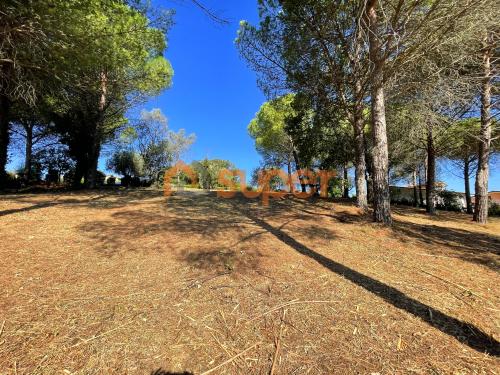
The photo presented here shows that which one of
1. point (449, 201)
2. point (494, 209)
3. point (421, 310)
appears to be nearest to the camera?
point (421, 310)

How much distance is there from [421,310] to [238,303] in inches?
71.6

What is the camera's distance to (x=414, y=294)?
2936 millimetres

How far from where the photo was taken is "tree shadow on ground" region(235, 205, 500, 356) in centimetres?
220

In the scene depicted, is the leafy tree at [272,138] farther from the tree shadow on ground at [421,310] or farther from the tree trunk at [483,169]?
the tree shadow on ground at [421,310]

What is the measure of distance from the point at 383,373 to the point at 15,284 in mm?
3577

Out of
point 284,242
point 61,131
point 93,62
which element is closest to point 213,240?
point 284,242

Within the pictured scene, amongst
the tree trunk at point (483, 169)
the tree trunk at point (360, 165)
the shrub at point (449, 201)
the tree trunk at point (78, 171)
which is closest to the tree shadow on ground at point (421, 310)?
the tree trunk at point (360, 165)

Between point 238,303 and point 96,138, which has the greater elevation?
point 96,138

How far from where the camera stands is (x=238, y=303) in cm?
270

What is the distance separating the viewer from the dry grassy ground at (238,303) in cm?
198

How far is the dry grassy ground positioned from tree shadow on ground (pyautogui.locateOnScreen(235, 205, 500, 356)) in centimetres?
1

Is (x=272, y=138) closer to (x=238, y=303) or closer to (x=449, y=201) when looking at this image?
(x=449, y=201)

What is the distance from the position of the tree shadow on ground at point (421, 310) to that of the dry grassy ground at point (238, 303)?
1 centimetres

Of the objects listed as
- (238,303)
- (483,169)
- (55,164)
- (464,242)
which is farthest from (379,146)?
(55,164)
